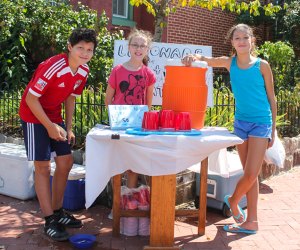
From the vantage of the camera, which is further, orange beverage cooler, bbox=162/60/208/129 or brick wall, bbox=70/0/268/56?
brick wall, bbox=70/0/268/56

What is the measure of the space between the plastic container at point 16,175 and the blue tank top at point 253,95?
2.39 metres

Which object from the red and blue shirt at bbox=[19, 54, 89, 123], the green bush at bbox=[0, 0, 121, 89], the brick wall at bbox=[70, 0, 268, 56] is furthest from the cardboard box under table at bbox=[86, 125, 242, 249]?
the brick wall at bbox=[70, 0, 268, 56]

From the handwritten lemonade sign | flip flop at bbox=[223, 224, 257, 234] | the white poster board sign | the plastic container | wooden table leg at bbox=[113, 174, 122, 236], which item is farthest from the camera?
the white poster board sign

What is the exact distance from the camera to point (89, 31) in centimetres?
356

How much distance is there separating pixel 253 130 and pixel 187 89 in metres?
0.69

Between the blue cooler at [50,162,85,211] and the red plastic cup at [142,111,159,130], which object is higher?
the red plastic cup at [142,111,159,130]

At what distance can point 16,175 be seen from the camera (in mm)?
4723

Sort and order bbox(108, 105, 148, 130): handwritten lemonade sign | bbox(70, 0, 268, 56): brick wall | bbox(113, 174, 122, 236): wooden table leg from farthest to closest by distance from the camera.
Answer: bbox(70, 0, 268, 56): brick wall
bbox(113, 174, 122, 236): wooden table leg
bbox(108, 105, 148, 130): handwritten lemonade sign

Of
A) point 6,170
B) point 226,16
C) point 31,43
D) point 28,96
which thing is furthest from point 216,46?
point 28,96

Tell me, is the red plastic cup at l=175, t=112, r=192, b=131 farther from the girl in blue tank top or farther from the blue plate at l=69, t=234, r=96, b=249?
the blue plate at l=69, t=234, r=96, b=249

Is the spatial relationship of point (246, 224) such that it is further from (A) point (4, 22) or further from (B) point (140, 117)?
(A) point (4, 22)

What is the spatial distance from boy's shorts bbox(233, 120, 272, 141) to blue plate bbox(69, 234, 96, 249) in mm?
1526

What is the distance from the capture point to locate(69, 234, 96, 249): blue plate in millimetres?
3461

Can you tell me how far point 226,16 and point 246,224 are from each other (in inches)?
372
